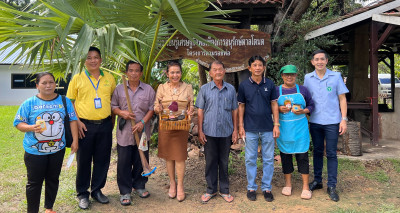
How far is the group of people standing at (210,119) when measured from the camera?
3.46 m

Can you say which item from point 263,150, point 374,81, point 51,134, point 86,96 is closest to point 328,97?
point 263,150

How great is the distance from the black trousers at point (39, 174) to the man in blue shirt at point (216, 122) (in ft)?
5.28

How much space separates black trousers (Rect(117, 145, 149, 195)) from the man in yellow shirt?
169 mm

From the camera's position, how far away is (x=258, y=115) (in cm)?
366

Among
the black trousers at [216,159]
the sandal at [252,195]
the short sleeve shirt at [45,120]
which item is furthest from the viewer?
the sandal at [252,195]

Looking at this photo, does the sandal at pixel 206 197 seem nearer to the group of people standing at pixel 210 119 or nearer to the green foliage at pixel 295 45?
the group of people standing at pixel 210 119

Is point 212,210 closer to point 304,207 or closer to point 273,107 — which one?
point 304,207

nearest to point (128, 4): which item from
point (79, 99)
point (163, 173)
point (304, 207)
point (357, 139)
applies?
point (79, 99)

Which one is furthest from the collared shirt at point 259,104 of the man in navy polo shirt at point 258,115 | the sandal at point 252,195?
the sandal at point 252,195

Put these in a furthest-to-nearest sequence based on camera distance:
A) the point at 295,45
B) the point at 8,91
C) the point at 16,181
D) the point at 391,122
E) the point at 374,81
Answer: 1. the point at 8,91
2. the point at 391,122
3. the point at 374,81
4. the point at 295,45
5. the point at 16,181

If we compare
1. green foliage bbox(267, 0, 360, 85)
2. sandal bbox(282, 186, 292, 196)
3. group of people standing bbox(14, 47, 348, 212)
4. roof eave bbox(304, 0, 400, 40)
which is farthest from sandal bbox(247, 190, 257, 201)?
roof eave bbox(304, 0, 400, 40)

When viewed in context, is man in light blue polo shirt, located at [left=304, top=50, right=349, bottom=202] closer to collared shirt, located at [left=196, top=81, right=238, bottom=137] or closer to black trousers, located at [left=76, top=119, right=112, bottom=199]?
collared shirt, located at [left=196, top=81, right=238, bottom=137]

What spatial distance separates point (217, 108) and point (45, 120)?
71.8 inches

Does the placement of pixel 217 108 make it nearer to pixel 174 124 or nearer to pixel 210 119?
pixel 210 119
